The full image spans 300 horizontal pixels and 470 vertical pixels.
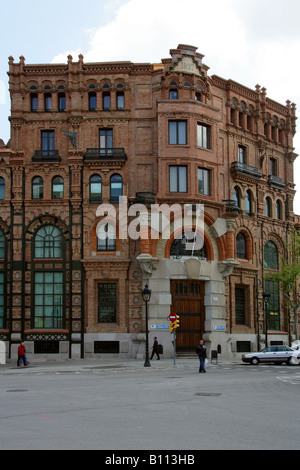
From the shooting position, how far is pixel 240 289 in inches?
1983

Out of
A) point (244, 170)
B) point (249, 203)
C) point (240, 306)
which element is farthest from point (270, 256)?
point (244, 170)

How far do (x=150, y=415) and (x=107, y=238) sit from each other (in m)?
31.7

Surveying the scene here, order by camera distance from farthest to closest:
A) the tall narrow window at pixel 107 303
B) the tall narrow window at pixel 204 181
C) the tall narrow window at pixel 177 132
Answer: the tall narrow window at pixel 204 181 → the tall narrow window at pixel 177 132 → the tall narrow window at pixel 107 303

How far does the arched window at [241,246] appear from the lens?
50.2 metres

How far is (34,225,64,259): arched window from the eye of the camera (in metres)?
45.5

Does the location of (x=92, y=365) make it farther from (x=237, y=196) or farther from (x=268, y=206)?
(x=268, y=206)

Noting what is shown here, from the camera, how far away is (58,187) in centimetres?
4603

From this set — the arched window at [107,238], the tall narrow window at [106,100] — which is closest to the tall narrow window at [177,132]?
the tall narrow window at [106,100]

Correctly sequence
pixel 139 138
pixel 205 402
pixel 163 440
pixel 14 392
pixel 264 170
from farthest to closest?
pixel 264 170, pixel 139 138, pixel 14 392, pixel 205 402, pixel 163 440

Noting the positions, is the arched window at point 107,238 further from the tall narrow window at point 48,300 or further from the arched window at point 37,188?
the arched window at point 37,188

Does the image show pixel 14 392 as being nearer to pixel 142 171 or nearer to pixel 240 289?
pixel 142 171

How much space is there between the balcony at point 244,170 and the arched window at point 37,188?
1529 cm

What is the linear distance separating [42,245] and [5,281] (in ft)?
12.5

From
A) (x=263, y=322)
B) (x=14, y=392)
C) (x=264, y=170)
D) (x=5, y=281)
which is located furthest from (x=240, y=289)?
(x=14, y=392)
